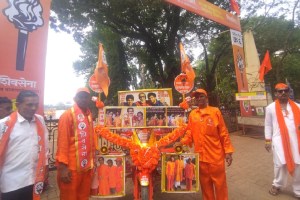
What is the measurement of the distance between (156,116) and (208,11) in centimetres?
603

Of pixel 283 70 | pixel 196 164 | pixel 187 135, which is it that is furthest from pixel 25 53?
pixel 283 70

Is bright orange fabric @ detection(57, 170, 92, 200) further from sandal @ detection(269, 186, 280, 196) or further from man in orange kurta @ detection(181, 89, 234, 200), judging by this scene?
sandal @ detection(269, 186, 280, 196)

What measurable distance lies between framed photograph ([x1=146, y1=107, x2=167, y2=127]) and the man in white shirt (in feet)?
5.87

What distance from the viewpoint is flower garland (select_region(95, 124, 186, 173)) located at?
3.54 metres

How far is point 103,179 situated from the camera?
3605mm

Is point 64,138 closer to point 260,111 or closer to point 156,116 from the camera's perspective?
point 156,116

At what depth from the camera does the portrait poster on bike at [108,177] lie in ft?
11.7

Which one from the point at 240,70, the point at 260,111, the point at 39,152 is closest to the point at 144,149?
the point at 39,152

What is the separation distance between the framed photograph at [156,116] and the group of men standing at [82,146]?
19.3 inches

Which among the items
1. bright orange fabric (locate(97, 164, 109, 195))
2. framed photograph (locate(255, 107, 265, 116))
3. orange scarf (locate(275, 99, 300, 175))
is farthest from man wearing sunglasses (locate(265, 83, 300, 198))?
framed photograph (locate(255, 107, 265, 116))

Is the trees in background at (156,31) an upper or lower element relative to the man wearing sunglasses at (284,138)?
upper

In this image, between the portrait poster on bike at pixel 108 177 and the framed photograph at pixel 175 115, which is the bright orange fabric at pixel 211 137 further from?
the portrait poster on bike at pixel 108 177

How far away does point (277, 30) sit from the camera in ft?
55.9

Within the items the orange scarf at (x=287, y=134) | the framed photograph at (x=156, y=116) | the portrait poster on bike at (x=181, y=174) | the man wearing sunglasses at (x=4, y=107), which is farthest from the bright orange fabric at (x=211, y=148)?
the man wearing sunglasses at (x=4, y=107)
